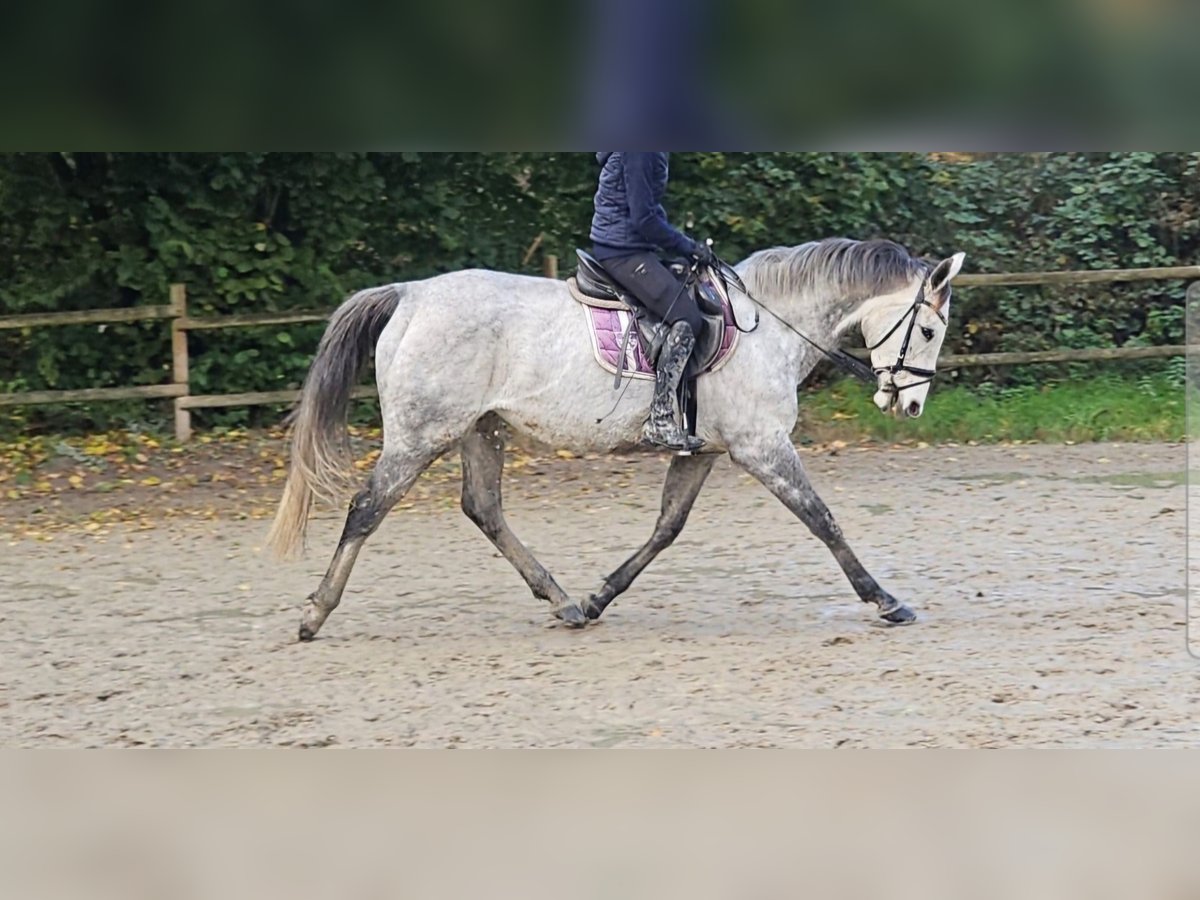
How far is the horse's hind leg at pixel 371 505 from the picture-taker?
6492mm

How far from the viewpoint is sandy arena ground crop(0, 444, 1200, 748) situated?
5281mm

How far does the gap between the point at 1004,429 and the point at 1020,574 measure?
4.64 meters

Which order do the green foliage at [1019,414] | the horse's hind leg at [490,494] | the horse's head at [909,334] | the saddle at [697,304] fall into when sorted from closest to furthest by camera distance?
the saddle at [697,304]
the horse's head at [909,334]
the horse's hind leg at [490,494]
the green foliage at [1019,414]

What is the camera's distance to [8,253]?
12.1 m

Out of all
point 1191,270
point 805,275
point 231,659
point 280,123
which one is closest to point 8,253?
point 231,659

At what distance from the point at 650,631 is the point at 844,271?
1.81 m

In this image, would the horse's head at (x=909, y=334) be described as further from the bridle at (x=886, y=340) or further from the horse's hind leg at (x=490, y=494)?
the horse's hind leg at (x=490, y=494)

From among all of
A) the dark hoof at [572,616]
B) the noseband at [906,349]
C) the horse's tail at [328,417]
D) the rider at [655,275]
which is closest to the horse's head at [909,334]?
the noseband at [906,349]

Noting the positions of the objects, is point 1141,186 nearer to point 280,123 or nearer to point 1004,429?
point 1004,429

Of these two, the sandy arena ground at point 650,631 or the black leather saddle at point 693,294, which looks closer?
the sandy arena ground at point 650,631

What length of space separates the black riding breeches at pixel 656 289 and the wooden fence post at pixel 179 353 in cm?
643

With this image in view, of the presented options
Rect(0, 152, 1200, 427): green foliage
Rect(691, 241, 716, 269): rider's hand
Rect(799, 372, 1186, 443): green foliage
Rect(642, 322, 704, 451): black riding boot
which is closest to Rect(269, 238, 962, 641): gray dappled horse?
Rect(642, 322, 704, 451): black riding boot

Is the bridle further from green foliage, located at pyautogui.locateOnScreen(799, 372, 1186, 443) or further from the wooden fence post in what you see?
the wooden fence post

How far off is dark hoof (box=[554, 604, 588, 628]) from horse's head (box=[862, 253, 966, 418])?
169cm
